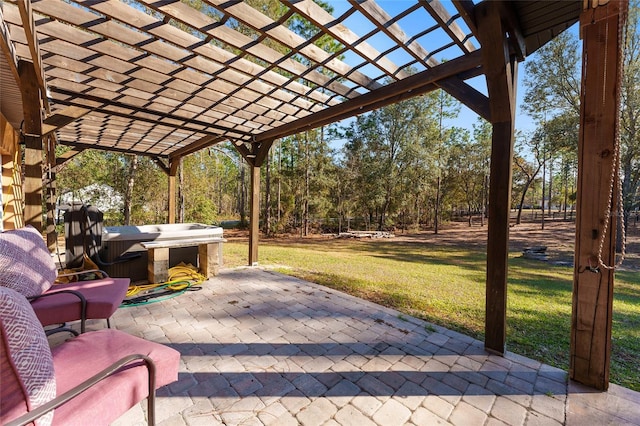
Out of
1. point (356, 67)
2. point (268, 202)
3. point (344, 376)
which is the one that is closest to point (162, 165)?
point (356, 67)

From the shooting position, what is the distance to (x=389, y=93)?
128 inches

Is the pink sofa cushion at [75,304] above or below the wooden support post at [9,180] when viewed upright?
below

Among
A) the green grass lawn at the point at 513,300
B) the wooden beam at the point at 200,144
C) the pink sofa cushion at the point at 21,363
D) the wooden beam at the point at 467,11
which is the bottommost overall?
the green grass lawn at the point at 513,300

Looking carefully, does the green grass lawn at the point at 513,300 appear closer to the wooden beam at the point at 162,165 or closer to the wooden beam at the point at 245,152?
the wooden beam at the point at 245,152

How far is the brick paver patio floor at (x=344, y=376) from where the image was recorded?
171 cm

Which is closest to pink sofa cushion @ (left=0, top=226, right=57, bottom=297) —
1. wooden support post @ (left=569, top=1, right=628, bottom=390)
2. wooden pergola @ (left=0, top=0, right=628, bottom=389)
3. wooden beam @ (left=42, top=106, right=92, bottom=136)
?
wooden pergola @ (left=0, top=0, right=628, bottom=389)

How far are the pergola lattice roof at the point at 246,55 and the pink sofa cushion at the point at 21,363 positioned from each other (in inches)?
80.0

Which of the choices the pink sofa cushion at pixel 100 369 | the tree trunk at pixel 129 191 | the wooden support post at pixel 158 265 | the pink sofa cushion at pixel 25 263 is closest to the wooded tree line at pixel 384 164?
the tree trunk at pixel 129 191

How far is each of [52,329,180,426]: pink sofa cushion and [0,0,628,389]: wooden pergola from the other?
2.22m

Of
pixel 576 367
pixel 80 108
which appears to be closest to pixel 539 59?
pixel 576 367

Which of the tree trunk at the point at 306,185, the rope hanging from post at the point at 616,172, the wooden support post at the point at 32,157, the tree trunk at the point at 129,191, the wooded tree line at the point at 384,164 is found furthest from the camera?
the tree trunk at the point at 306,185

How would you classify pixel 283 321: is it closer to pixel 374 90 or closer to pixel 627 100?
pixel 374 90

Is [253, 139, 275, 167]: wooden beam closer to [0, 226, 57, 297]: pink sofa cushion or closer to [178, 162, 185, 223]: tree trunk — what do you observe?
[0, 226, 57, 297]: pink sofa cushion

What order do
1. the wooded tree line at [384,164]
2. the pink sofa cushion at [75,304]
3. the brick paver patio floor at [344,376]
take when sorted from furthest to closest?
the wooded tree line at [384,164] → the pink sofa cushion at [75,304] → the brick paver patio floor at [344,376]
